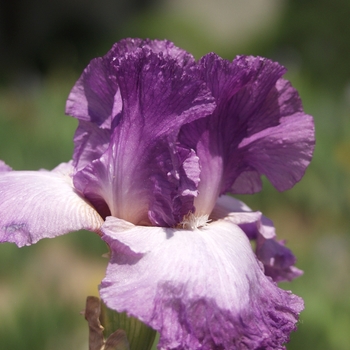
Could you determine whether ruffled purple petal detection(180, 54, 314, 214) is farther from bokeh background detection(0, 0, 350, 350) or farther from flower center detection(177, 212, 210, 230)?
bokeh background detection(0, 0, 350, 350)

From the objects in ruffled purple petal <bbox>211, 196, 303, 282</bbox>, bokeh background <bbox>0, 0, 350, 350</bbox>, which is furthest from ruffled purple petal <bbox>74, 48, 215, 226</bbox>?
bokeh background <bbox>0, 0, 350, 350</bbox>

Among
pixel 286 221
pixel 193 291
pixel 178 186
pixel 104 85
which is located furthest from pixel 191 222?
pixel 286 221

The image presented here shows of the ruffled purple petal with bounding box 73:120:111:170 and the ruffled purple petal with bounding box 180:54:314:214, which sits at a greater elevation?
the ruffled purple petal with bounding box 180:54:314:214

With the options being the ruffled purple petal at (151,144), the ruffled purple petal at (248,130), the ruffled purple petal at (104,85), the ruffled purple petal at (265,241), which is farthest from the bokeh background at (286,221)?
the ruffled purple petal at (104,85)

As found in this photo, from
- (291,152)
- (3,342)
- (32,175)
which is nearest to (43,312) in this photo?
(3,342)

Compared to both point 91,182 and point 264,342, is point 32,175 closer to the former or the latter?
point 91,182

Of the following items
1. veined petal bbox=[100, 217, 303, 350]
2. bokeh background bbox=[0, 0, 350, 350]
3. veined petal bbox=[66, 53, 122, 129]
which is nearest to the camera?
veined petal bbox=[100, 217, 303, 350]
